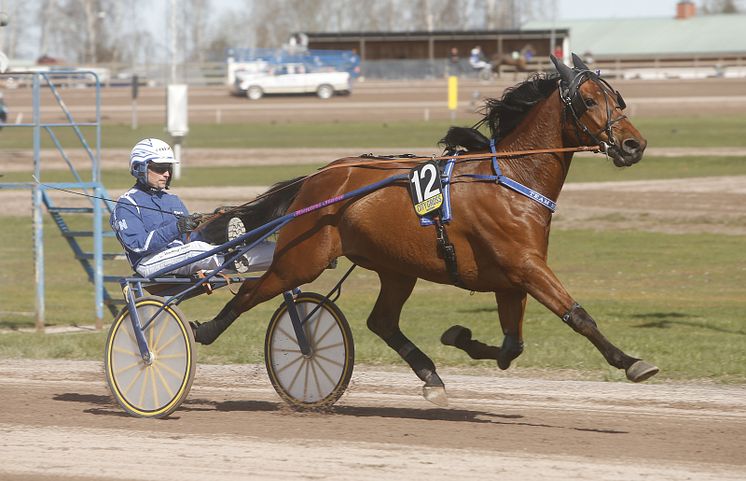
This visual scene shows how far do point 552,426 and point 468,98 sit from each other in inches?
1812

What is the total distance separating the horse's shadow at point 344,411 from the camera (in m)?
7.60

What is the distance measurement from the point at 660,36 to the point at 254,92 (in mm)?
35473

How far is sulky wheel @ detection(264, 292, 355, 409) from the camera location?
25.9 ft

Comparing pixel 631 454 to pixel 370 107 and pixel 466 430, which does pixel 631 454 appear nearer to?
pixel 466 430

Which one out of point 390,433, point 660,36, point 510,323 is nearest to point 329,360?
point 390,433

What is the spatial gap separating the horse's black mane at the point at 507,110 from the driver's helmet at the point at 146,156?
175 cm

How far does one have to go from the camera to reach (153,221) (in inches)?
312

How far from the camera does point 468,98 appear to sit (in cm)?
5272

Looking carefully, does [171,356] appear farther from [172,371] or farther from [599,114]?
[599,114]

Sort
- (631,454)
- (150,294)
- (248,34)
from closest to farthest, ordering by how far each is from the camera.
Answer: (631,454), (150,294), (248,34)

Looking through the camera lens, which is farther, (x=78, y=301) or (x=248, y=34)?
(x=248, y=34)

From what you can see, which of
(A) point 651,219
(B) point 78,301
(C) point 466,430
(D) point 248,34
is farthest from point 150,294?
(D) point 248,34

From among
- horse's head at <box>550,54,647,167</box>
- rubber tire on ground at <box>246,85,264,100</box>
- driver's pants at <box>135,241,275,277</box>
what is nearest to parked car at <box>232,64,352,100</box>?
rubber tire on ground at <box>246,85,264,100</box>

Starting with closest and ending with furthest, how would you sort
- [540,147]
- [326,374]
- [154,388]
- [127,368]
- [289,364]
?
[540,147] → [154,388] → [127,368] → [326,374] → [289,364]
